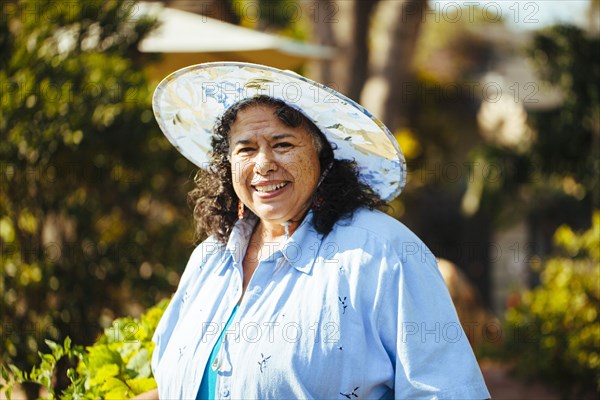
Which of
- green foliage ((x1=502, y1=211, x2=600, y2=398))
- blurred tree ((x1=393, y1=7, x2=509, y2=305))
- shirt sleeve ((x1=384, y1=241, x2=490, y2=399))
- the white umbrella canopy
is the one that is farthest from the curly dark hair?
blurred tree ((x1=393, y1=7, x2=509, y2=305))

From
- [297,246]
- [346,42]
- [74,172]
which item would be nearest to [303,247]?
[297,246]

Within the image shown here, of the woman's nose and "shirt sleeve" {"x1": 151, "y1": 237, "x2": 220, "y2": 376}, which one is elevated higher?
the woman's nose

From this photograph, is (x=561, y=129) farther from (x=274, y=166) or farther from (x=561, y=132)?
(x=274, y=166)

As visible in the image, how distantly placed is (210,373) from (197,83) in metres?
0.98

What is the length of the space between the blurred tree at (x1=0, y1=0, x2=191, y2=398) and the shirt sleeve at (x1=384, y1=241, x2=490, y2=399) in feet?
8.31

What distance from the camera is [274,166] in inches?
109

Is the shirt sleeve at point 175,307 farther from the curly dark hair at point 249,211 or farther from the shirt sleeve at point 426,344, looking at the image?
the shirt sleeve at point 426,344

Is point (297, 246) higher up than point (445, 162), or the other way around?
point (297, 246)

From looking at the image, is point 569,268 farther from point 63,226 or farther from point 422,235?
point 422,235

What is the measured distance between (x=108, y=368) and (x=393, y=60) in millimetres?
7973

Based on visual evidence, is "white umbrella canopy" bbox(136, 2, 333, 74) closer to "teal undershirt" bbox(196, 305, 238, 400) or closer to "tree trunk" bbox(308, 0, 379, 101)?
"tree trunk" bbox(308, 0, 379, 101)

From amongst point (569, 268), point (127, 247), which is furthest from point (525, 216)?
point (127, 247)

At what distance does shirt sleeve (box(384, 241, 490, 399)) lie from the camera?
234 centimetres

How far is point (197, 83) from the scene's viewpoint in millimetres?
2971
